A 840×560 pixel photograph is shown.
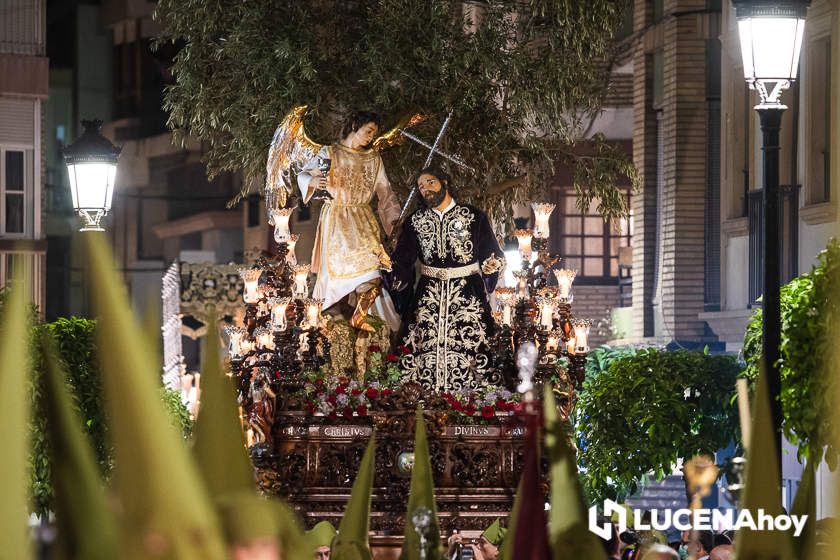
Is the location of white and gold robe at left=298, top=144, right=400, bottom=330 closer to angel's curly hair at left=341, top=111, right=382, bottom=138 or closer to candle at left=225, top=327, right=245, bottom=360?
angel's curly hair at left=341, top=111, right=382, bottom=138

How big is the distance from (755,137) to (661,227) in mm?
6294

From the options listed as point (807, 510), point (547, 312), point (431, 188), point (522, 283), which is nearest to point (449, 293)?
point (522, 283)

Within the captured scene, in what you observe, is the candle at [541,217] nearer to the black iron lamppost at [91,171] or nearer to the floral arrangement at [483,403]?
the floral arrangement at [483,403]

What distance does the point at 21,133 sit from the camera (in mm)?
33688

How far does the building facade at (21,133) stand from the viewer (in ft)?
110

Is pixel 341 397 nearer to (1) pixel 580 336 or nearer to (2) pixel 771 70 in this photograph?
(1) pixel 580 336

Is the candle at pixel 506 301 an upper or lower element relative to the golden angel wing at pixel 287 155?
lower

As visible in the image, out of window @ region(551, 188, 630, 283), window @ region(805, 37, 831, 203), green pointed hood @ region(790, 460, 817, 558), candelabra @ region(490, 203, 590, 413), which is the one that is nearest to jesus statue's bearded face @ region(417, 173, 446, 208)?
candelabra @ region(490, 203, 590, 413)

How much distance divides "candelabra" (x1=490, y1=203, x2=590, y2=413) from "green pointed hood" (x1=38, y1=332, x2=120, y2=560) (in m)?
12.4

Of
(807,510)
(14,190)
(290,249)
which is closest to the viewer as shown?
(807,510)

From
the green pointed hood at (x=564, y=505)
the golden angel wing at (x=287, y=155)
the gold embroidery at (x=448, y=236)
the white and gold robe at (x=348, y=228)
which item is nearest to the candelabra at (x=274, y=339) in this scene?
the white and gold robe at (x=348, y=228)

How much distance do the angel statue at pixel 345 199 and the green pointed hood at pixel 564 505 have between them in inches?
530

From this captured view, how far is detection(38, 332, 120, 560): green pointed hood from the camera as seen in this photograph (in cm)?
225

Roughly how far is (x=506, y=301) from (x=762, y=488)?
42.8 feet
